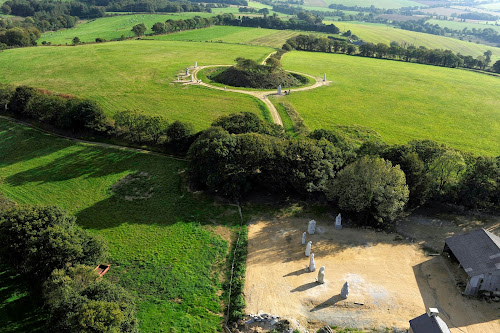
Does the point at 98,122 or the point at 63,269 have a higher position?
the point at 98,122

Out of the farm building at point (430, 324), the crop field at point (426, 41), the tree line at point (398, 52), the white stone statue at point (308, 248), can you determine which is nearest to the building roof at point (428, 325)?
the farm building at point (430, 324)

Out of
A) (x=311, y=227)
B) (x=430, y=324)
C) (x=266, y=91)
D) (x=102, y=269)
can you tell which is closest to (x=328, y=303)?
(x=430, y=324)

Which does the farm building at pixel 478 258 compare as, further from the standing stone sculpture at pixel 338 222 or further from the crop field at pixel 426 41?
the crop field at pixel 426 41

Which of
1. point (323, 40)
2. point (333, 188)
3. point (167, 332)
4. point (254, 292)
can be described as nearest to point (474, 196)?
point (333, 188)

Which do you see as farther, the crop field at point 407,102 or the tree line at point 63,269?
the crop field at point 407,102

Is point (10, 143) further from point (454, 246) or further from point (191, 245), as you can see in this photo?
point (454, 246)

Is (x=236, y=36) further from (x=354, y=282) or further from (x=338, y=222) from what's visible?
(x=354, y=282)

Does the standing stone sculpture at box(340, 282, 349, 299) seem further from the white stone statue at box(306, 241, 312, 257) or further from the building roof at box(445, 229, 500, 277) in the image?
the building roof at box(445, 229, 500, 277)

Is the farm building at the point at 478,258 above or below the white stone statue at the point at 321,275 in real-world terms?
above
